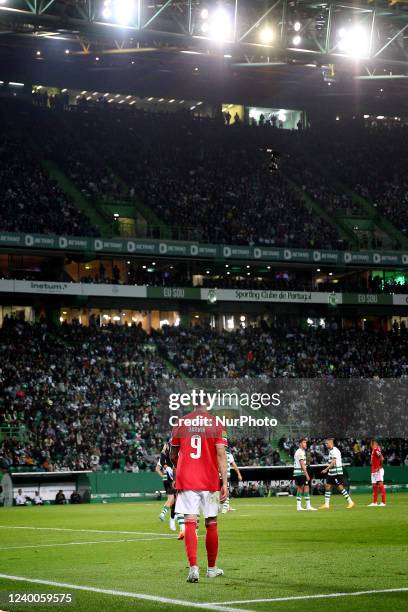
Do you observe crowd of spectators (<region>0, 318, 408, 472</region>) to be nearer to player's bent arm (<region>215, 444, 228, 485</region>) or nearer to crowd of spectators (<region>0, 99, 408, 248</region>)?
crowd of spectators (<region>0, 99, 408, 248</region>)

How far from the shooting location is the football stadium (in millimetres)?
28531

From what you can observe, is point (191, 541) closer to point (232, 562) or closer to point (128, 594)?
point (128, 594)

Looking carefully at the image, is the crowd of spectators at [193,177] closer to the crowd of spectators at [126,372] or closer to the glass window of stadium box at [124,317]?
the glass window of stadium box at [124,317]

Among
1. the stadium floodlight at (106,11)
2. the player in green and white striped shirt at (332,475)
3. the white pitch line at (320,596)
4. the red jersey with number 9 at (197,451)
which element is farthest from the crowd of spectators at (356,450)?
the white pitch line at (320,596)

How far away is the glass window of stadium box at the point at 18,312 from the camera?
57344mm

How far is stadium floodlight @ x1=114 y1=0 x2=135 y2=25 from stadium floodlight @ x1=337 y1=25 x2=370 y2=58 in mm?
6695

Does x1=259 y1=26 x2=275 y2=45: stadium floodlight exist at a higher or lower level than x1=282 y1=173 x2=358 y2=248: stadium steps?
lower

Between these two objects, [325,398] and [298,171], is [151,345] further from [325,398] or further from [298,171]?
[298,171]

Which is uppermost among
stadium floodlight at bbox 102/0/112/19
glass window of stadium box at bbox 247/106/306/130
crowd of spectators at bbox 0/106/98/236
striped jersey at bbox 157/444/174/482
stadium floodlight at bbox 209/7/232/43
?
glass window of stadium box at bbox 247/106/306/130

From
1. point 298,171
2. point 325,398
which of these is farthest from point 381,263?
point 325,398

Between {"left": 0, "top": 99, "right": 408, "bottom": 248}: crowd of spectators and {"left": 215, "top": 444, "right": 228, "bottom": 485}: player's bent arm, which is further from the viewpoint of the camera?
{"left": 0, "top": 99, "right": 408, "bottom": 248}: crowd of spectators

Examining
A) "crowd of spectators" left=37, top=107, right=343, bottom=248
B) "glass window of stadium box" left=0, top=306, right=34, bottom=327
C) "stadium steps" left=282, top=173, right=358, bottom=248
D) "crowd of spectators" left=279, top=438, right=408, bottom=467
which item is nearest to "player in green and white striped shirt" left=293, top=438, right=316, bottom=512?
"crowd of spectators" left=279, top=438, right=408, bottom=467

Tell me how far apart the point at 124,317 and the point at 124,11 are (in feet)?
112

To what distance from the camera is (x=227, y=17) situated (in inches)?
1143
